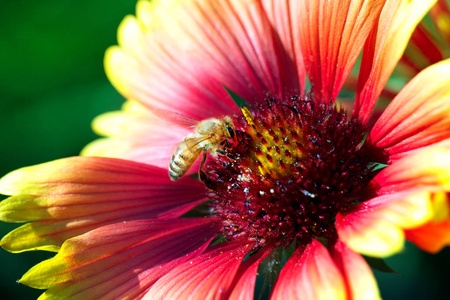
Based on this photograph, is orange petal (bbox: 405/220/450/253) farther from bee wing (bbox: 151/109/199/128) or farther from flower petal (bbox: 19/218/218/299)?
bee wing (bbox: 151/109/199/128)

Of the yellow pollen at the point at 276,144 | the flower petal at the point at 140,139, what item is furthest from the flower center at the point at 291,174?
the flower petal at the point at 140,139

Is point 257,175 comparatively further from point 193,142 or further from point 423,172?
point 423,172

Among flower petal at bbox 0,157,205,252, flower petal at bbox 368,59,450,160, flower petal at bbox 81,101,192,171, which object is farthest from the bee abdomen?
flower petal at bbox 368,59,450,160

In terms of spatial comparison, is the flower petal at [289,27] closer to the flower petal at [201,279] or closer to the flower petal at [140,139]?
the flower petal at [140,139]

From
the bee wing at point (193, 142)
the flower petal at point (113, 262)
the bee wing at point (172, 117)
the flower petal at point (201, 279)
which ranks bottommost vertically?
the flower petal at point (201, 279)

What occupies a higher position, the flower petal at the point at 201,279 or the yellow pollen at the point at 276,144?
the yellow pollen at the point at 276,144

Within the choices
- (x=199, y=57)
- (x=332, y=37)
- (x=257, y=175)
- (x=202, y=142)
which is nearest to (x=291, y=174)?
(x=257, y=175)
